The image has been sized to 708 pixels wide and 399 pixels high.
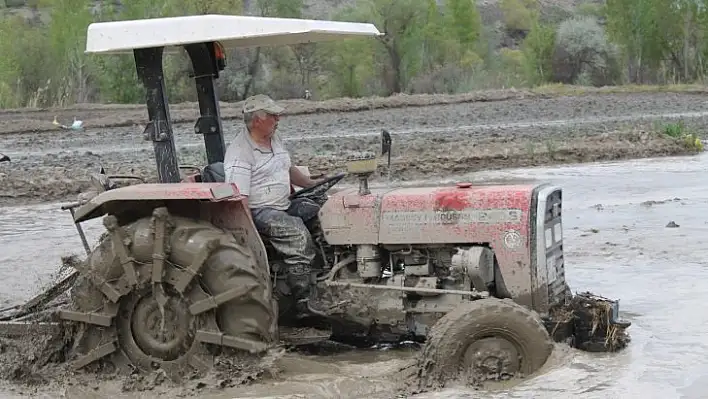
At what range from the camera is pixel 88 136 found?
93.0 ft

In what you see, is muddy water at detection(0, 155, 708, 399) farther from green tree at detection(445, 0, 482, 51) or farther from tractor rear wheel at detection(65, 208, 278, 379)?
green tree at detection(445, 0, 482, 51)

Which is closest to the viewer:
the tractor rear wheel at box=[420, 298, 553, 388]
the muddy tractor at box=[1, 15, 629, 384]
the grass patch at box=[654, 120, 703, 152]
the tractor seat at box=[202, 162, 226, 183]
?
the tractor rear wheel at box=[420, 298, 553, 388]

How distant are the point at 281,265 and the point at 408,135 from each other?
1669 centimetres

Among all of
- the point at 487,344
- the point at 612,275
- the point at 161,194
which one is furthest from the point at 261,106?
the point at 612,275

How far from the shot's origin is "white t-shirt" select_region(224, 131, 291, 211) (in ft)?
24.3

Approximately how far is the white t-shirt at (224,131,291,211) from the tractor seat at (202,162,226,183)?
19cm

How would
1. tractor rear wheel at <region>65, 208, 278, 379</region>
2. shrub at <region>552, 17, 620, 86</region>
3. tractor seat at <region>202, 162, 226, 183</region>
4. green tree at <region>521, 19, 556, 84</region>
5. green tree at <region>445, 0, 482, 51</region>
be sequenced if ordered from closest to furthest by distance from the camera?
tractor rear wheel at <region>65, 208, 278, 379</region>, tractor seat at <region>202, 162, 226, 183</region>, shrub at <region>552, 17, 620, 86</region>, green tree at <region>521, 19, 556, 84</region>, green tree at <region>445, 0, 482, 51</region>

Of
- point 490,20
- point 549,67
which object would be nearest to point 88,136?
point 549,67

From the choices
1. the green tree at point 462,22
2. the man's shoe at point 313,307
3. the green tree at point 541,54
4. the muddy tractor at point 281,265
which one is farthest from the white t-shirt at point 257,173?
the green tree at point 462,22

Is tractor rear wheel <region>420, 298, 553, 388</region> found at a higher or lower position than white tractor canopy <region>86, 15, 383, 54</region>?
lower

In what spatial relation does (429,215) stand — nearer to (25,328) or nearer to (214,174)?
(214,174)

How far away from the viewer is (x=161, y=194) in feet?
23.3

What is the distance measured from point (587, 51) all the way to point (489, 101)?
21928 mm

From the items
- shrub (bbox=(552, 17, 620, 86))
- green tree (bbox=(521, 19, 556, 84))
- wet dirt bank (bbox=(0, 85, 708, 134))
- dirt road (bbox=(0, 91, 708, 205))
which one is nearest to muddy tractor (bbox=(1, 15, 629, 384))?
dirt road (bbox=(0, 91, 708, 205))
